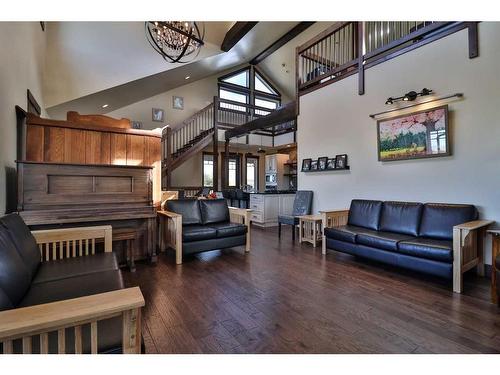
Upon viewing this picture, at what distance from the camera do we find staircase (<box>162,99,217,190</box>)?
24.1ft

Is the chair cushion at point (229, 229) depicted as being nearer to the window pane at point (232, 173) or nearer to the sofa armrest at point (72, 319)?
the sofa armrest at point (72, 319)

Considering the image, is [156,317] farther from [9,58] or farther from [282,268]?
[9,58]

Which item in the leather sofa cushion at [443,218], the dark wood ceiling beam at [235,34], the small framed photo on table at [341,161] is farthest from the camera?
the dark wood ceiling beam at [235,34]

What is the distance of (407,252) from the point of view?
270 cm

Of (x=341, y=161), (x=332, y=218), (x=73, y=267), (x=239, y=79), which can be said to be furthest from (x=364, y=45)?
(x=239, y=79)

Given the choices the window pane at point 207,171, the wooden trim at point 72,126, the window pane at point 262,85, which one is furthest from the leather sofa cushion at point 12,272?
the window pane at point 262,85

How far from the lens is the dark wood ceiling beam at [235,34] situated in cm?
618

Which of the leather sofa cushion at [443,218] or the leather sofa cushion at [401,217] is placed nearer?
the leather sofa cushion at [443,218]

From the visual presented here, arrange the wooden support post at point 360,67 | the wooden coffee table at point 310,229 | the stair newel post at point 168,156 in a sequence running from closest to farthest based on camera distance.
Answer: the wooden support post at point 360,67, the wooden coffee table at point 310,229, the stair newel post at point 168,156

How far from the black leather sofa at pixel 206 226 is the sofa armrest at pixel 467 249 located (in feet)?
8.24

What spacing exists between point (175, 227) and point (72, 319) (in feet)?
8.05

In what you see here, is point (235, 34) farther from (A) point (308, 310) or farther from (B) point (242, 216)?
(A) point (308, 310)

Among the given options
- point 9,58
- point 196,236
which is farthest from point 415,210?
point 9,58

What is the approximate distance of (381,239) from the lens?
296 centimetres
